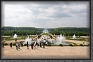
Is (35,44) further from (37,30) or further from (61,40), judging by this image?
(61,40)

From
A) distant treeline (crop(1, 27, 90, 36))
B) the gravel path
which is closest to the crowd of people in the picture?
the gravel path

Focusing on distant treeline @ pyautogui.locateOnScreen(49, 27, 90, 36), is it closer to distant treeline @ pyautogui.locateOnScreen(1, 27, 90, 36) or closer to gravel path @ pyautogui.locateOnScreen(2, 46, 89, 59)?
distant treeline @ pyautogui.locateOnScreen(1, 27, 90, 36)

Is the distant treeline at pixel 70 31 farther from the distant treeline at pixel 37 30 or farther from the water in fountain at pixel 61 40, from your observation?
the water in fountain at pixel 61 40

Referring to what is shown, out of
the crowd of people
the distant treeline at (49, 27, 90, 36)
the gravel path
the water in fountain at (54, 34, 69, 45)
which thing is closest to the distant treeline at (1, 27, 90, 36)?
the distant treeline at (49, 27, 90, 36)

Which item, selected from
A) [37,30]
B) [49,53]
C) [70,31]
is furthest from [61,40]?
[37,30]

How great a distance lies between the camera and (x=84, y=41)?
4887mm

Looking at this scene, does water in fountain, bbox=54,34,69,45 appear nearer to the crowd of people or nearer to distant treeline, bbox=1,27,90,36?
distant treeline, bbox=1,27,90,36

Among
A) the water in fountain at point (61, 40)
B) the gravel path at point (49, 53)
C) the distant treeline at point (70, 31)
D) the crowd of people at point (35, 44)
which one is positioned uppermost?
the distant treeline at point (70, 31)

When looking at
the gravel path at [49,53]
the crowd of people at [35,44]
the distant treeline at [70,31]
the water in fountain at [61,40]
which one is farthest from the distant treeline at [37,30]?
the gravel path at [49,53]

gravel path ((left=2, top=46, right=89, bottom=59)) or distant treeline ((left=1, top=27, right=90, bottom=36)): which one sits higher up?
distant treeline ((left=1, top=27, right=90, bottom=36))

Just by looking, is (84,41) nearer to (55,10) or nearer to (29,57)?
(55,10)

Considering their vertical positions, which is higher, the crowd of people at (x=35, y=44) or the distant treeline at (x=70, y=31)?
the distant treeline at (x=70, y=31)

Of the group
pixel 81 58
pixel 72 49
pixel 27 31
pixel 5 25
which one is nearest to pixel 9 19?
pixel 5 25

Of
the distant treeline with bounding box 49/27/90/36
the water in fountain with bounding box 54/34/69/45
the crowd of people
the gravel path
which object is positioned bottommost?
the gravel path
